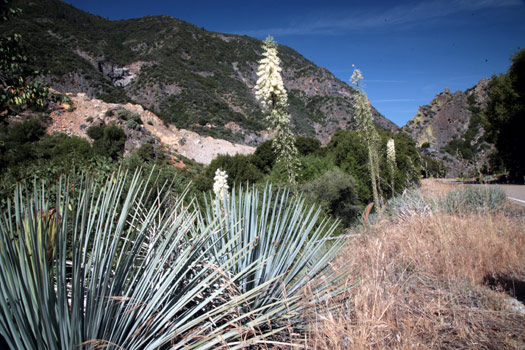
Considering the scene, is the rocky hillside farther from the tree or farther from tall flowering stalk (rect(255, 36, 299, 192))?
the tree

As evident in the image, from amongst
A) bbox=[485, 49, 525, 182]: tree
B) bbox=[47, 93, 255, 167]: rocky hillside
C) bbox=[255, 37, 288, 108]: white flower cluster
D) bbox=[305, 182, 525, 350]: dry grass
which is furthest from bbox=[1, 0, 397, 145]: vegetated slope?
bbox=[305, 182, 525, 350]: dry grass

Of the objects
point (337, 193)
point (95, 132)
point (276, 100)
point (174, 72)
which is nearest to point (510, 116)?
point (337, 193)

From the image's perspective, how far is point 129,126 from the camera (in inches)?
920

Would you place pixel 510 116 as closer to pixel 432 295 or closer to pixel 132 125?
pixel 432 295

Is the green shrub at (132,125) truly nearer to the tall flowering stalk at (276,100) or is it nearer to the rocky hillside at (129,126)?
the rocky hillside at (129,126)

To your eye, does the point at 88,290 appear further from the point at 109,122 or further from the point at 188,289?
the point at 109,122

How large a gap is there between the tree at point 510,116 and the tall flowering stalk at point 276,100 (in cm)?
1565

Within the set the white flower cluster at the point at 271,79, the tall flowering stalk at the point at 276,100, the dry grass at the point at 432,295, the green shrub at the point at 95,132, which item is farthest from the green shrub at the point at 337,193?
the green shrub at the point at 95,132

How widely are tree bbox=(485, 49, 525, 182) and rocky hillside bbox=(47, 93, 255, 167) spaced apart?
16.1 m

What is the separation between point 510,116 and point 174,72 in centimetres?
4624

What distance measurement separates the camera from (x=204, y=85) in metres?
50.8

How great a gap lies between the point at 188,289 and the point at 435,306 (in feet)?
6.07

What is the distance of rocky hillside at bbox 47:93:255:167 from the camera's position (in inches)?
907

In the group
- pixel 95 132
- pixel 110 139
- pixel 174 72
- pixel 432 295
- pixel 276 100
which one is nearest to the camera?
pixel 432 295
